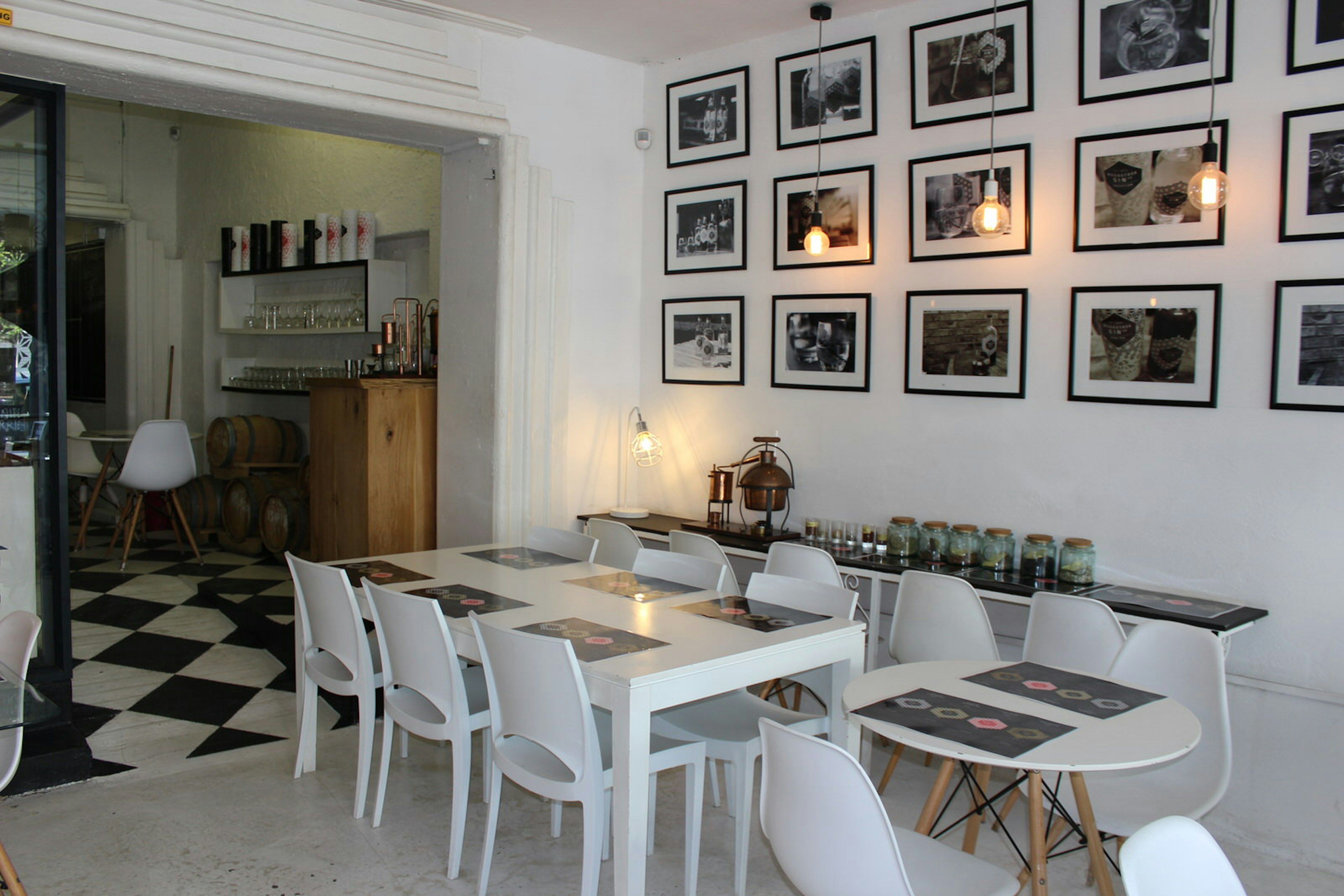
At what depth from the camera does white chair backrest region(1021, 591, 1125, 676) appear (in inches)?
131

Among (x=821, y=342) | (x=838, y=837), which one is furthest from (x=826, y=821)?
(x=821, y=342)

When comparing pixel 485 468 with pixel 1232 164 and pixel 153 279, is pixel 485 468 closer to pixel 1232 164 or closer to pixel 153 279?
pixel 1232 164

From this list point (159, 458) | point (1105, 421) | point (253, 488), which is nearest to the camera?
point (1105, 421)

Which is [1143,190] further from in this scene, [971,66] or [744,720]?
[744,720]

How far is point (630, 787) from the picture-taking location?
2725mm

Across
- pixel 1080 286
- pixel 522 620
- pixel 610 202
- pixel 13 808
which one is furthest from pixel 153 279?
pixel 1080 286

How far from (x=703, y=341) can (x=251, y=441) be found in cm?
387

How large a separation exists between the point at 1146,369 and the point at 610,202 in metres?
3.01

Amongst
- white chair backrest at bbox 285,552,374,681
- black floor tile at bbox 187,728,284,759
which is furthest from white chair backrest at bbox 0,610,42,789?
black floor tile at bbox 187,728,284,759

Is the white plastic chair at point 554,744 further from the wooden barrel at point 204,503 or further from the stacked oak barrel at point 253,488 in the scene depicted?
the wooden barrel at point 204,503

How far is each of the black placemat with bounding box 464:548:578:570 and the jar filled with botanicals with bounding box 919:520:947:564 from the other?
1.52 metres

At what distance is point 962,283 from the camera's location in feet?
14.9

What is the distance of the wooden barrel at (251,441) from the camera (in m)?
7.61

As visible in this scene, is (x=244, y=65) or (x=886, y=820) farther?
(x=244, y=65)
